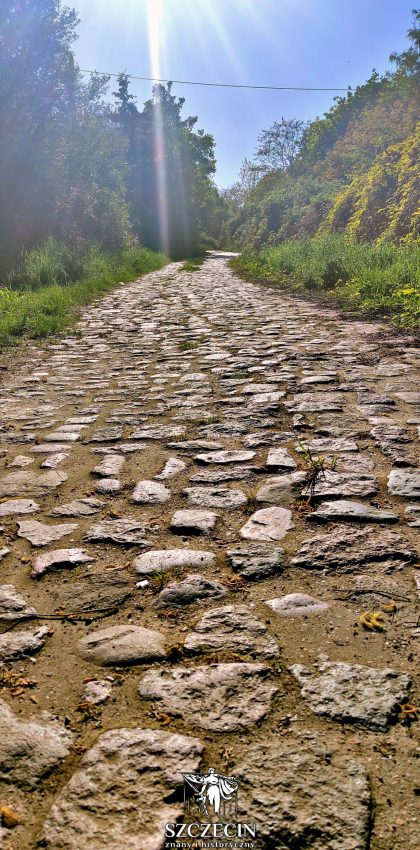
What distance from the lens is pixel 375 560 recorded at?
7.14 ft

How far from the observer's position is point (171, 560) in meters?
2.29

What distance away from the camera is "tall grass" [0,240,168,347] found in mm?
8492

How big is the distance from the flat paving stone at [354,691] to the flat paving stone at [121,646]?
0.43 metres

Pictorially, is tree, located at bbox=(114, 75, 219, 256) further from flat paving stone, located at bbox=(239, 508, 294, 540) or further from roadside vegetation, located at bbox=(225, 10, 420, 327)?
flat paving stone, located at bbox=(239, 508, 294, 540)

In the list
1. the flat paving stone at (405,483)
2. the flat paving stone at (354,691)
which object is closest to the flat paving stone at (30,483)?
the flat paving stone at (405,483)

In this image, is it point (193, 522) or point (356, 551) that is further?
point (193, 522)

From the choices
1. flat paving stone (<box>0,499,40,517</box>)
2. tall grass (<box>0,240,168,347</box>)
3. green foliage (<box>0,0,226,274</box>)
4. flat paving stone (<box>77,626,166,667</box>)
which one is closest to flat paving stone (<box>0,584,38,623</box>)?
flat paving stone (<box>77,626,166,667</box>)

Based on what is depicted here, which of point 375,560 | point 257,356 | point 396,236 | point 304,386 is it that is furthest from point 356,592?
point 396,236

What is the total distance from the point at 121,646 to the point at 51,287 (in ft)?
34.4

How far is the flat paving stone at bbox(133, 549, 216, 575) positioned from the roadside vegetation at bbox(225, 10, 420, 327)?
569cm

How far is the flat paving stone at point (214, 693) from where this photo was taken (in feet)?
4.92

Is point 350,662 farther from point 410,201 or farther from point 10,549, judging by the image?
point 410,201

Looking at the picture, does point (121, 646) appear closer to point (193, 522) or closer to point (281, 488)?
point (193, 522)

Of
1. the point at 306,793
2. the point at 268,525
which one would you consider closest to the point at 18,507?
the point at 268,525
